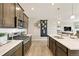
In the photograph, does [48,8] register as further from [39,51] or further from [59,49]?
[59,49]

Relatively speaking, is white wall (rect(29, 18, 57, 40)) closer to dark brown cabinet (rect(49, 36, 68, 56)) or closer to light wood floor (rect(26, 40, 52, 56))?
light wood floor (rect(26, 40, 52, 56))

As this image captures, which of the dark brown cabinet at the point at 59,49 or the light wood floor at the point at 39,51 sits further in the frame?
the light wood floor at the point at 39,51

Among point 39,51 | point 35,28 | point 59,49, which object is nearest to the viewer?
point 59,49

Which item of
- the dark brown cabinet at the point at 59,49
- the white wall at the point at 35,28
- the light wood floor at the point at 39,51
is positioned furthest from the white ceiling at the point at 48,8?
the white wall at the point at 35,28

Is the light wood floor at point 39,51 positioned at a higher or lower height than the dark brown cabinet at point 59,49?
lower

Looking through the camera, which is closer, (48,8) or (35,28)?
(48,8)

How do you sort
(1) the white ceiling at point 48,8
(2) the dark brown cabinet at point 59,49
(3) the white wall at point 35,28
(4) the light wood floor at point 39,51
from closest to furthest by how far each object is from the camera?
(2) the dark brown cabinet at point 59,49, (1) the white ceiling at point 48,8, (4) the light wood floor at point 39,51, (3) the white wall at point 35,28

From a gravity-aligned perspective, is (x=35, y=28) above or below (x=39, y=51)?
above

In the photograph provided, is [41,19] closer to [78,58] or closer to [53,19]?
[53,19]

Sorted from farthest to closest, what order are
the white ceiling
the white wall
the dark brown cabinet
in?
the white wall, the white ceiling, the dark brown cabinet

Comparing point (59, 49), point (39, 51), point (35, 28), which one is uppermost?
point (35, 28)

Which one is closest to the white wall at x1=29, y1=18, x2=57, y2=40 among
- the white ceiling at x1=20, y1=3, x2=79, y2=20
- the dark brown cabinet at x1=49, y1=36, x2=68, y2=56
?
the white ceiling at x1=20, y1=3, x2=79, y2=20

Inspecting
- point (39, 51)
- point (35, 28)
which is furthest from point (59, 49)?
point (35, 28)

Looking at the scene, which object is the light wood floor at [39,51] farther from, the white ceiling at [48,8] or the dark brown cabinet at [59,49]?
the white ceiling at [48,8]
